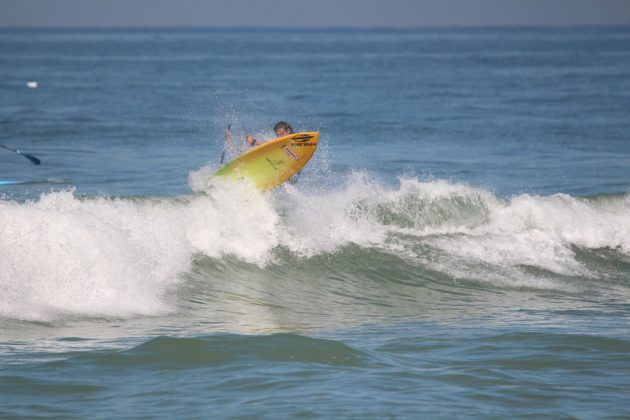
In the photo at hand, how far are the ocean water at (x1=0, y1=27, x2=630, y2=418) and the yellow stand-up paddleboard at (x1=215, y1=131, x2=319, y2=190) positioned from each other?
0.75 ft

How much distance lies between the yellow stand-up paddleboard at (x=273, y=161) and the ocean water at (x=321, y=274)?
0.75 ft

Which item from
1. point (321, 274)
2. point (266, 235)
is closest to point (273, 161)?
point (266, 235)

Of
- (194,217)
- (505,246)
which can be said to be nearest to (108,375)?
(194,217)

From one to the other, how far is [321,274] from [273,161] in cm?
177

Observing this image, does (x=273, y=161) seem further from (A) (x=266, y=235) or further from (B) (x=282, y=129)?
(A) (x=266, y=235)

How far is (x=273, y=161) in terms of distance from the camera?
13.1m

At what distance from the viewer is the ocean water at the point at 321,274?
7078 millimetres

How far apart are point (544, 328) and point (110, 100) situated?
25.6m

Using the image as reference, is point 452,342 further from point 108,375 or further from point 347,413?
point 108,375

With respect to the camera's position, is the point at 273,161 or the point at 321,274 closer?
the point at 321,274

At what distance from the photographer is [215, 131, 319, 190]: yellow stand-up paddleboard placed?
1288 centimetres

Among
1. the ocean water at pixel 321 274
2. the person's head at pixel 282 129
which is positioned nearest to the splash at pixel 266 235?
the ocean water at pixel 321 274

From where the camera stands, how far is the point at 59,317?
30.1ft

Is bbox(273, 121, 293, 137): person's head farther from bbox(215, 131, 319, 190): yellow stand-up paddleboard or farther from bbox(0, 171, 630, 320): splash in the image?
bbox(0, 171, 630, 320): splash
